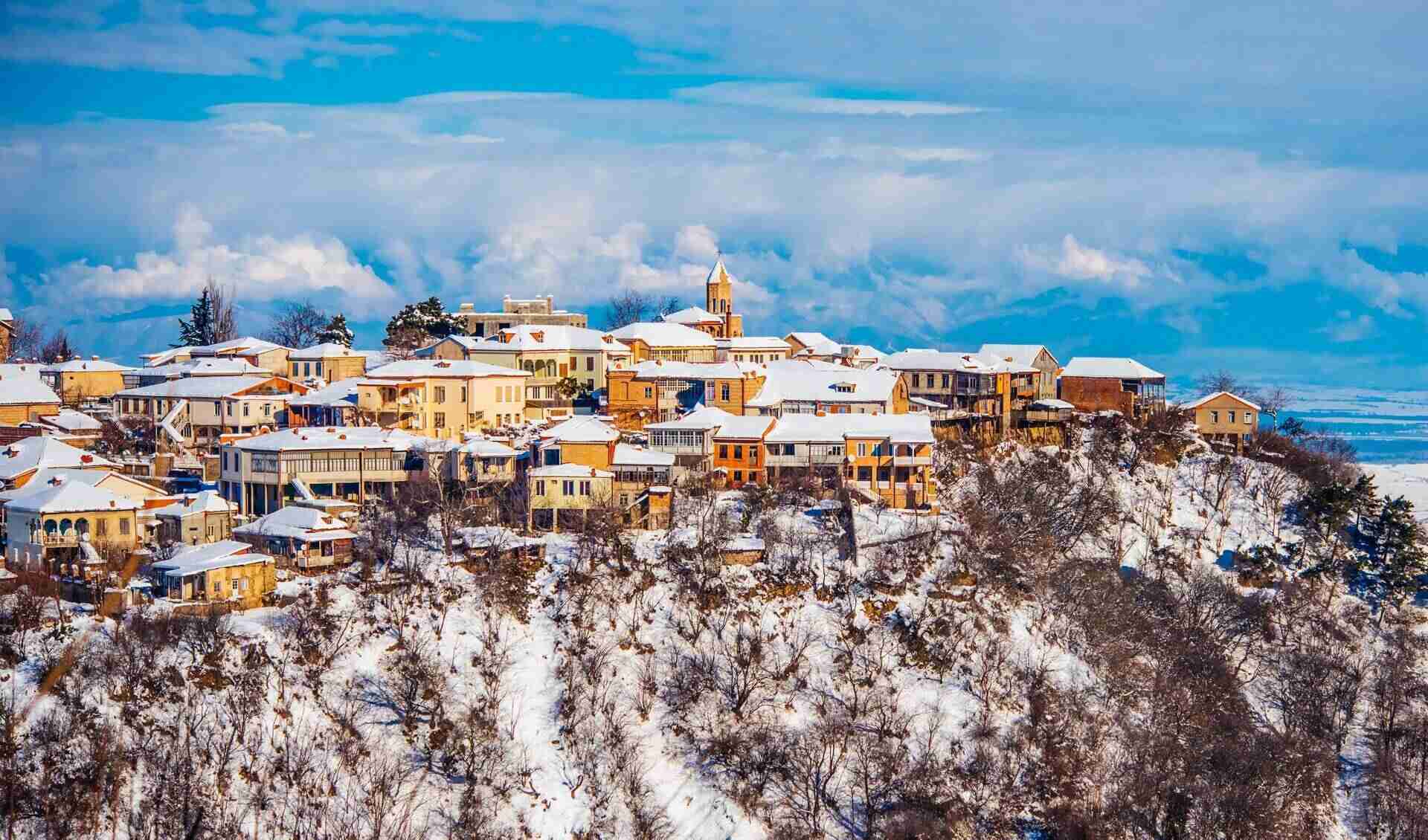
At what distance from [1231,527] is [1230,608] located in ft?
28.0

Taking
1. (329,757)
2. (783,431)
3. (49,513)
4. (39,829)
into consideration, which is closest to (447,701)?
(329,757)

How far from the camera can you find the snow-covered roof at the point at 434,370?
76.1m

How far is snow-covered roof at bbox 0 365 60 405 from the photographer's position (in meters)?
78.3

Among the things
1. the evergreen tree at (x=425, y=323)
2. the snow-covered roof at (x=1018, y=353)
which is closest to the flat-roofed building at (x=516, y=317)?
the evergreen tree at (x=425, y=323)

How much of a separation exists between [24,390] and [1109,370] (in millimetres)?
55467

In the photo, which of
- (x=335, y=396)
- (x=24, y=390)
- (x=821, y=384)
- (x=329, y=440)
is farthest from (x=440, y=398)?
(x=24, y=390)

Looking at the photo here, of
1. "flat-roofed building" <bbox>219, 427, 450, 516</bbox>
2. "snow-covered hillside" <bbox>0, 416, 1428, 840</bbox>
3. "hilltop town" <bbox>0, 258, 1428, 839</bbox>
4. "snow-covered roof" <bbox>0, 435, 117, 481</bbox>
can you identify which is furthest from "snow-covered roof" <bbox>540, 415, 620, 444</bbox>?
"snow-covered roof" <bbox>0, 435, 117, 481</bbox>

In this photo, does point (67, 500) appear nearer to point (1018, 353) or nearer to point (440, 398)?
point (440, 398)

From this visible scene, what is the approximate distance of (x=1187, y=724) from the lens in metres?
57.1

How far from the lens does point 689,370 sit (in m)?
80.7

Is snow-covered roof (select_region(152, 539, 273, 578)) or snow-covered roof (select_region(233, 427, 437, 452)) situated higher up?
snow-covered roof (select_region(233, 427, 437, 452))

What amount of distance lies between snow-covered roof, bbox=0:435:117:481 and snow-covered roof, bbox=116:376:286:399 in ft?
25.3

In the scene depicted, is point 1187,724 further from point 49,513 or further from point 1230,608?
point 49,513

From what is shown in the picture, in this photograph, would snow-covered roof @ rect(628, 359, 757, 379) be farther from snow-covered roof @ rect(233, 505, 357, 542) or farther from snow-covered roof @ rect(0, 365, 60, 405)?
snow-covered roof @ rect(0, 365, 60, 405)
